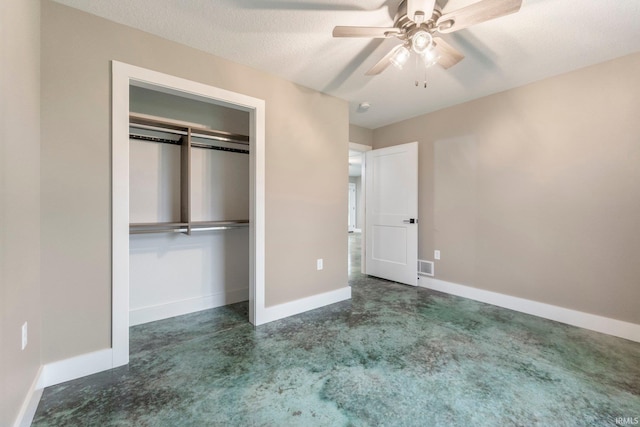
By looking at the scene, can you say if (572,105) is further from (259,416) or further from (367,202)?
(259,416)

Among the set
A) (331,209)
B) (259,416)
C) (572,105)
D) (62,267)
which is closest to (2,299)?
(62,267)

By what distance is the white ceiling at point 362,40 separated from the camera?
1788 millimetres

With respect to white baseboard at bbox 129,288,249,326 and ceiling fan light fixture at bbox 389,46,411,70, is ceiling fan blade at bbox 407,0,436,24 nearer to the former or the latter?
ceiling fan light fixture at bbox 389,46,411,70

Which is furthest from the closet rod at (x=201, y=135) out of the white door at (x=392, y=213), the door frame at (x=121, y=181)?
the white door at (x=392, y=213)

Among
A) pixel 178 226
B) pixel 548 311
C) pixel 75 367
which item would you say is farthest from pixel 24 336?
pixel 548 311

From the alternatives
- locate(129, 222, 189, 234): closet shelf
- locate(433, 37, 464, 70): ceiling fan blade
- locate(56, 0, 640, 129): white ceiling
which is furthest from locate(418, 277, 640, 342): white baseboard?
locate(129, 222, 189, 234): closet shelf

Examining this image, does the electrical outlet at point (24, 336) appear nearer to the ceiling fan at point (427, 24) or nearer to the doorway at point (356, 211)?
the ceiling fan at point (427, 24)

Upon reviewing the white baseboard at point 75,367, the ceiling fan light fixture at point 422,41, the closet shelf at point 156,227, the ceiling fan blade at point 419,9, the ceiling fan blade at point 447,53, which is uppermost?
the ceiling fan blade at point 419,9

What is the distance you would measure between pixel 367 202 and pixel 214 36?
3.10 metres

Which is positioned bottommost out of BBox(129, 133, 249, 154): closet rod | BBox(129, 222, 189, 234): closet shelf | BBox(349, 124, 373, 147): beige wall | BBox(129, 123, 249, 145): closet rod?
BBox(129, 222, 189, 234): closet shelf

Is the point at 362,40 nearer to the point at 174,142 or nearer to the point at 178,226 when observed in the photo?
the point at 174,142

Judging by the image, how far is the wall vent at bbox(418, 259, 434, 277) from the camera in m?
3.80

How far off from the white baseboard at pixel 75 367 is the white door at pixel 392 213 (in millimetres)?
3425

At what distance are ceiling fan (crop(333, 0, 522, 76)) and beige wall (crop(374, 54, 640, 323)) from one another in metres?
1.66
